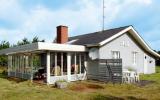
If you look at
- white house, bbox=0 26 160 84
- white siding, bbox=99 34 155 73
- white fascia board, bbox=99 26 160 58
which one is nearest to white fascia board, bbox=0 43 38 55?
white house, bbox=0 26 160 84

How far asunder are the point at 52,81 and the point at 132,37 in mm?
11475

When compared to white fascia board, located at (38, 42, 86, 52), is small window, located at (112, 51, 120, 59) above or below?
below

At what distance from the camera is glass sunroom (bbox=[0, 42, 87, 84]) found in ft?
73.8

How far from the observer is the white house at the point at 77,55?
76.9 ft

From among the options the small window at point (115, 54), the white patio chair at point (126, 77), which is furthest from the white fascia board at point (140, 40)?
the white patio chair at point (126, 77)

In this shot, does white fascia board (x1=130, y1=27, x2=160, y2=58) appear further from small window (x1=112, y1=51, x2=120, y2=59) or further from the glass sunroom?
the glass sunroom

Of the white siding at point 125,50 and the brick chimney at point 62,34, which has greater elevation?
the brick chimney at point 62,34

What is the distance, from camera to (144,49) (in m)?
32.7

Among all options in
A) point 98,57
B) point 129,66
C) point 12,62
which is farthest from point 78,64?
point 12,62

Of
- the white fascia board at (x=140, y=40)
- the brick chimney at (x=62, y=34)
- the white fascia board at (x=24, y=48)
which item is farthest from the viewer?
the brick chimney at (x=62, y=34)

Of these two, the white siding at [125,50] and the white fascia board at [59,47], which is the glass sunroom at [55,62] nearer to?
the white fascia board at [59,47]

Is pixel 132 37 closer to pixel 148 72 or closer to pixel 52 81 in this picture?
pixel 148 72

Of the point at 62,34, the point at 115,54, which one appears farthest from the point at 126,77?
the point at 62,34

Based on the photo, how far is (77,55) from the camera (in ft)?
83.9
